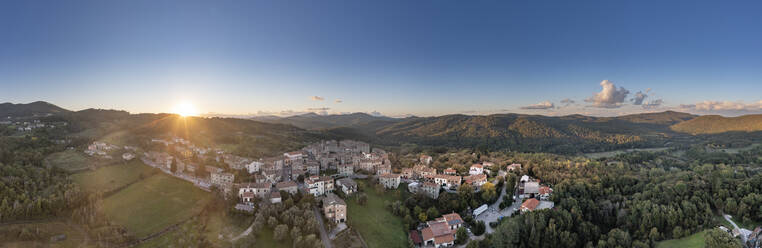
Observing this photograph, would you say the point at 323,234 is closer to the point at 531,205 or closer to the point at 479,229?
the point at 479,229

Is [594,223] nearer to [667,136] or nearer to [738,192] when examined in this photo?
[738,192]

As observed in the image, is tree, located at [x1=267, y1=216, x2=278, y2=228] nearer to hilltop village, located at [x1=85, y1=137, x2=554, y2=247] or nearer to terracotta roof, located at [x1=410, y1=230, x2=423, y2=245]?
hilltop village, located at [x1=85, y1=137, x2=554, y2=247]

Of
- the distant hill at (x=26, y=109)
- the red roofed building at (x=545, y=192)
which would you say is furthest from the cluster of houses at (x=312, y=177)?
the distant hill at (x=26, y=109)

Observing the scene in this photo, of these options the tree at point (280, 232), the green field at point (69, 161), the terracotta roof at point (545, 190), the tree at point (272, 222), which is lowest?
the terracotta roof at point (545, 190)

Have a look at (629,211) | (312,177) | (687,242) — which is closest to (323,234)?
(312,177)

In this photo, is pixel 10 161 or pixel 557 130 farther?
pixel 557 130

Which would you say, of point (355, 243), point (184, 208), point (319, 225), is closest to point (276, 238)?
point (319, 225)

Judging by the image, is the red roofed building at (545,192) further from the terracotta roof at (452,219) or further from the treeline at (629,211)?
the terracotta roof at (452,219)
